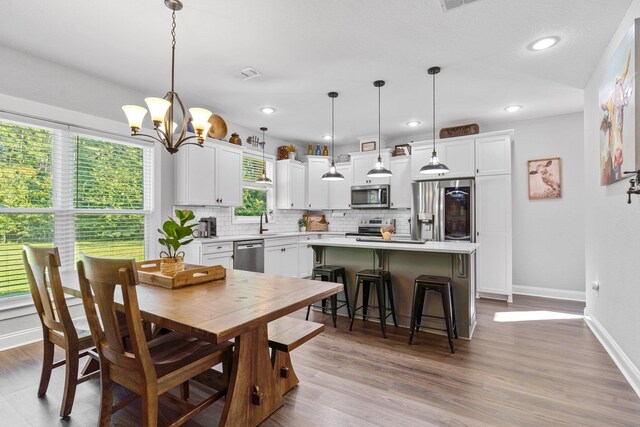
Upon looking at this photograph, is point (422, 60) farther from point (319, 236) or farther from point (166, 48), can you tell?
point (319, 236)

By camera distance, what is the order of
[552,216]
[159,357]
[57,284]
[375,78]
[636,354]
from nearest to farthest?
1. [159,357]
2. [57,284]
3. [636,354]
4. [375,78]
5. [552,216]

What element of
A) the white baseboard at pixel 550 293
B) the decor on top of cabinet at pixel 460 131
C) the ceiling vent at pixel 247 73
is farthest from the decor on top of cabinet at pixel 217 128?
the white baseboard at pixel 550 293

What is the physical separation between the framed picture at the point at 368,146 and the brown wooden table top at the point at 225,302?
420cm

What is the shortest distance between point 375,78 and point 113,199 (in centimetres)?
325

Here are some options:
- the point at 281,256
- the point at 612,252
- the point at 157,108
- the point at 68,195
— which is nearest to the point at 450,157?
the point at 612,252

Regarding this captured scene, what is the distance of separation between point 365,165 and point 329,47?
3.24 metres

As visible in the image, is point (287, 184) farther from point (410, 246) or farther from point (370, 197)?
point (410, 246)

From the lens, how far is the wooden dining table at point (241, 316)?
1.41m

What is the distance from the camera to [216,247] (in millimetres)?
4250

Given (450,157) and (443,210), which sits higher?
(450,157)

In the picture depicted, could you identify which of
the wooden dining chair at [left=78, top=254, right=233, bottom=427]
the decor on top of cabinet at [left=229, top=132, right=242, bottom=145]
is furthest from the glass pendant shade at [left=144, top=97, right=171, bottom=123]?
the decor on top of cabinet at [left=229, top=132, right=242, bottom=145]

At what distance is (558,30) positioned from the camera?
264 cm

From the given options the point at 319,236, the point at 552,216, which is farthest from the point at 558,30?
the point at 319,236

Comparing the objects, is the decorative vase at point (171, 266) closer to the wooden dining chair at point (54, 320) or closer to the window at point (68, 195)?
the wooden dining chair at point (54, 320)
